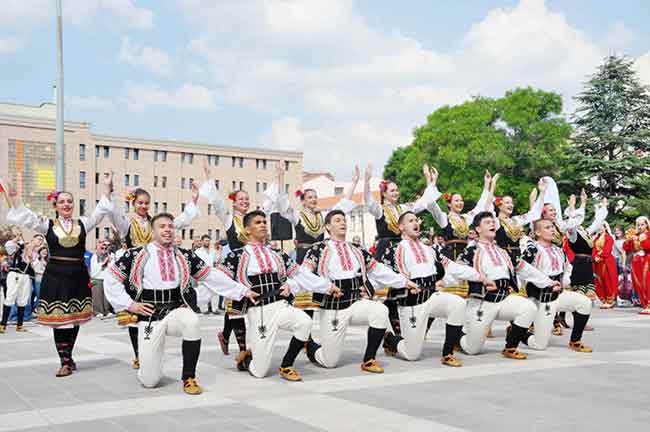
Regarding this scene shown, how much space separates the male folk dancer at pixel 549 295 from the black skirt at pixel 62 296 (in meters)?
5.26

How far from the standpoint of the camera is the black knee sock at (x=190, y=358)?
22.7 ft

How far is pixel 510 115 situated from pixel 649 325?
31.4m

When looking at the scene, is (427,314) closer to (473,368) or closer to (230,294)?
(473,368)

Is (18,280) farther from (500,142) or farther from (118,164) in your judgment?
(118,164)

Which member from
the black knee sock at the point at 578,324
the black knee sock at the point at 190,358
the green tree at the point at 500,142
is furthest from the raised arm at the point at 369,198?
the green tree at the point at 500,142

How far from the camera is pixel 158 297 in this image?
23.4 feet

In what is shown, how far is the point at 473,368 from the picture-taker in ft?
26.8

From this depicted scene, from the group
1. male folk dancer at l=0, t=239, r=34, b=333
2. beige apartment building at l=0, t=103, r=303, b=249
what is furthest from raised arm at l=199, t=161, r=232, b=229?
beige apartment building at l=0, t=103, r=303, b=249

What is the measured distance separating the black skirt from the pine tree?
2956 cm

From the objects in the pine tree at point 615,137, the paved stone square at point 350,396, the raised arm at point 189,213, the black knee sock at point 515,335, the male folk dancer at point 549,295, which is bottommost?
the paved stone square at point 350,396

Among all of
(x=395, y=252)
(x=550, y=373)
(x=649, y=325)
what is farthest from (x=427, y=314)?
(x=649, y=325)

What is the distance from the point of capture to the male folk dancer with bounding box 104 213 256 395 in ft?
23.0

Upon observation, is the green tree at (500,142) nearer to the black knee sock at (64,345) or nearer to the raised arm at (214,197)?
the raised arm at (214,197)

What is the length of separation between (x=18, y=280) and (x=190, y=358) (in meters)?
8.39
